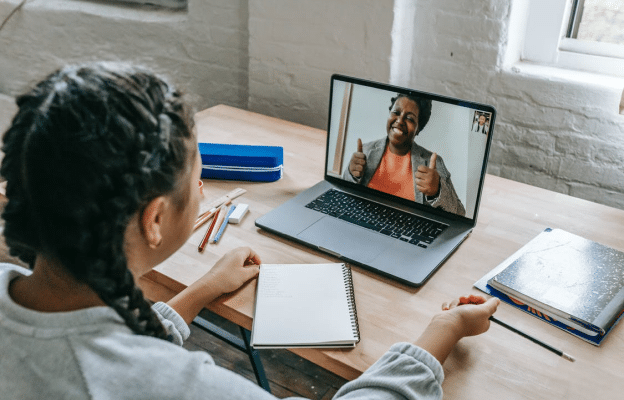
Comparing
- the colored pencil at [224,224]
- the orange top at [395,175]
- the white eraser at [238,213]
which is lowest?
the colored pencil at [224,224]

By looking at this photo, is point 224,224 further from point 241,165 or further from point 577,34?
point 577,34

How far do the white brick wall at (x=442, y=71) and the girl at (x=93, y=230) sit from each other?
2.53 ft

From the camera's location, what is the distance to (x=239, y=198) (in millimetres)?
1284

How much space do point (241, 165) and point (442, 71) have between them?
2.39ft

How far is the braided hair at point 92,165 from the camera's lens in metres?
0.58

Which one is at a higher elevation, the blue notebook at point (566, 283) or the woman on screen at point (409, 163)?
the woman on screen at point (409, 163)

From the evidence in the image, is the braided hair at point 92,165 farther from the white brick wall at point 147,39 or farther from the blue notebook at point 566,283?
the white brick wall at point 147,39

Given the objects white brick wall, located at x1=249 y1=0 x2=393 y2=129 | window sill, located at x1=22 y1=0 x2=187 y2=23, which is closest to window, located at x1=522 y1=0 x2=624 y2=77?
white brick wall, located at x1=249 y1=0 x2=393 y2=129

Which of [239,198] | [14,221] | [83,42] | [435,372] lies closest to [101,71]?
[14,221]

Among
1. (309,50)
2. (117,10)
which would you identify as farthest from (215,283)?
(117,10)

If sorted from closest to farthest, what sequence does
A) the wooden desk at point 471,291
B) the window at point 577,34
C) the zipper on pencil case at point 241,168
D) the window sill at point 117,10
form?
the wooden desk at point 471,291 → the zipper on pencil case at point 241,168 → the window at point 577,34 → the window sill at point 117,10

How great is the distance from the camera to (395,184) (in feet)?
3.98

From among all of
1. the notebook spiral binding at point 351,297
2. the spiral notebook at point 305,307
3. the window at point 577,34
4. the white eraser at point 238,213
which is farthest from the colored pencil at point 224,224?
the window at point 577,34

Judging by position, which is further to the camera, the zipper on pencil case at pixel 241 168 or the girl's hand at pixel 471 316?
the zipper on pencil case at pixel 241 168
